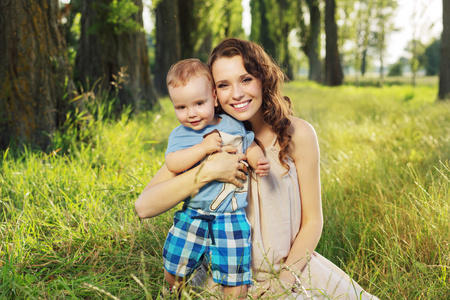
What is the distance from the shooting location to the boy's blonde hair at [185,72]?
1.75 m

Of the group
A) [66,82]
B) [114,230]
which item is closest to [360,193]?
[114,230]

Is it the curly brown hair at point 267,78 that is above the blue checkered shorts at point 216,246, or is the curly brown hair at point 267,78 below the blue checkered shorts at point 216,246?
above

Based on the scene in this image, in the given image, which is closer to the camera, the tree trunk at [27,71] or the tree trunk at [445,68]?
the tree trunk at [27,71]

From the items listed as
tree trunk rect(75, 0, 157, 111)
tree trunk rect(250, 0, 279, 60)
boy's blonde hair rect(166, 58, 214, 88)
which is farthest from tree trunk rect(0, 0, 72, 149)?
tree trunk rect(250, 0, 279, 60)

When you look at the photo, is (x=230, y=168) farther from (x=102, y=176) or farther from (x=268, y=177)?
(x=102, y=176)

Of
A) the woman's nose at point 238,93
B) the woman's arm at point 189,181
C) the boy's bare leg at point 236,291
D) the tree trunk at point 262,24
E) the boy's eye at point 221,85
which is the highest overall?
the tree trunk at point 262,24

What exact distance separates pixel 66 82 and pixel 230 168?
118 inches

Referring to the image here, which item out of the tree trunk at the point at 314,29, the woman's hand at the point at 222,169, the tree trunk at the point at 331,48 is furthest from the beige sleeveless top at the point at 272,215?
the tree trunk at the point at 314,29

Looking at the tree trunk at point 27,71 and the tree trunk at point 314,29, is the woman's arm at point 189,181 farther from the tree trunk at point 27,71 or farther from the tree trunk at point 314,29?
the tree trunk at point 314,29

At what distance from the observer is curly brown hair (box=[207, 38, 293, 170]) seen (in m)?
1.88

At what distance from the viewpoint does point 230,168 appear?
5.52ft

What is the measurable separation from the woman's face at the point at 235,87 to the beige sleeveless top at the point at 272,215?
1.06 ft

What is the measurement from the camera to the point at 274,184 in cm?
194

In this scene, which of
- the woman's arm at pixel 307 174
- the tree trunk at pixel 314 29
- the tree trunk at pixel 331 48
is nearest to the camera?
the woman's arm at pixel 307 174
